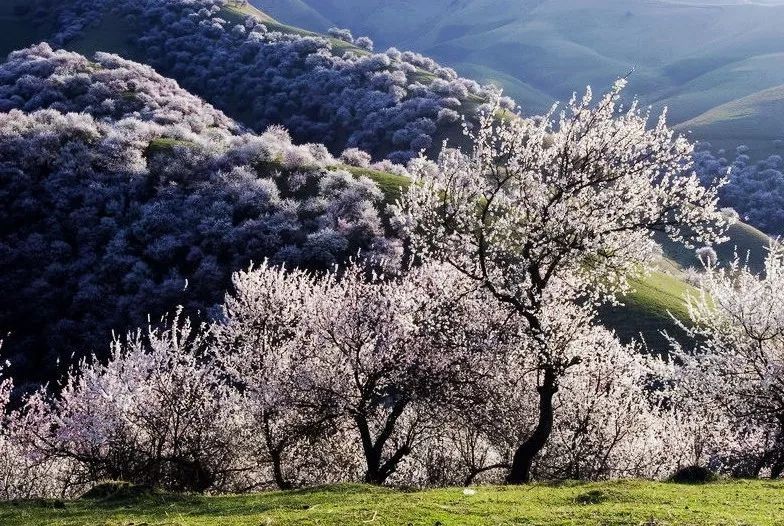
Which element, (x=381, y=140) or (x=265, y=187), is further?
(x=381, y=140)

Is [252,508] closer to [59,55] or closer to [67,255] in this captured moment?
[67,255]

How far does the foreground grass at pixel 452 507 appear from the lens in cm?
1244

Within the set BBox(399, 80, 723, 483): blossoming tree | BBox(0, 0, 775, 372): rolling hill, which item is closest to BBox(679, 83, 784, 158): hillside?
BBox(0, 0, 775, 372): rolling hill

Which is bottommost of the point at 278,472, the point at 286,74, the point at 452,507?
the point at 278,472

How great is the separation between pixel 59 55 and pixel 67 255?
77198 millimetres

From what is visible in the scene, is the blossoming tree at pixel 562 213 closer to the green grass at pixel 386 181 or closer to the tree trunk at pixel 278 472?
the tree trunk at pixel 278 472

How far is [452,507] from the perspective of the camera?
13.5 metres

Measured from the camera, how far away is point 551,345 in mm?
20062

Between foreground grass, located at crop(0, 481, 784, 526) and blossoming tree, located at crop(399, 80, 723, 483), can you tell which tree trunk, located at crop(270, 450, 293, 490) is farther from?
blossoming tree, located at crop(399, 80, 723, 483)

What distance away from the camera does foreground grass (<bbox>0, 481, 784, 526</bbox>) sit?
1244 cm

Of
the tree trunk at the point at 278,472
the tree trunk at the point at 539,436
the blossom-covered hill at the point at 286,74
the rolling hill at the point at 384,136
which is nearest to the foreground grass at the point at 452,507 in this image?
the tree trunk at the point at 539,436

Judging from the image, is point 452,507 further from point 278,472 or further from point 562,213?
point 278,472

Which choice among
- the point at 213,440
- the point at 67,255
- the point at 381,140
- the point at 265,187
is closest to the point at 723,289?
the point at 213,440

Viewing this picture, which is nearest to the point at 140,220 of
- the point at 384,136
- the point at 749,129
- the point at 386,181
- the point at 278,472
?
the point at 386,181
